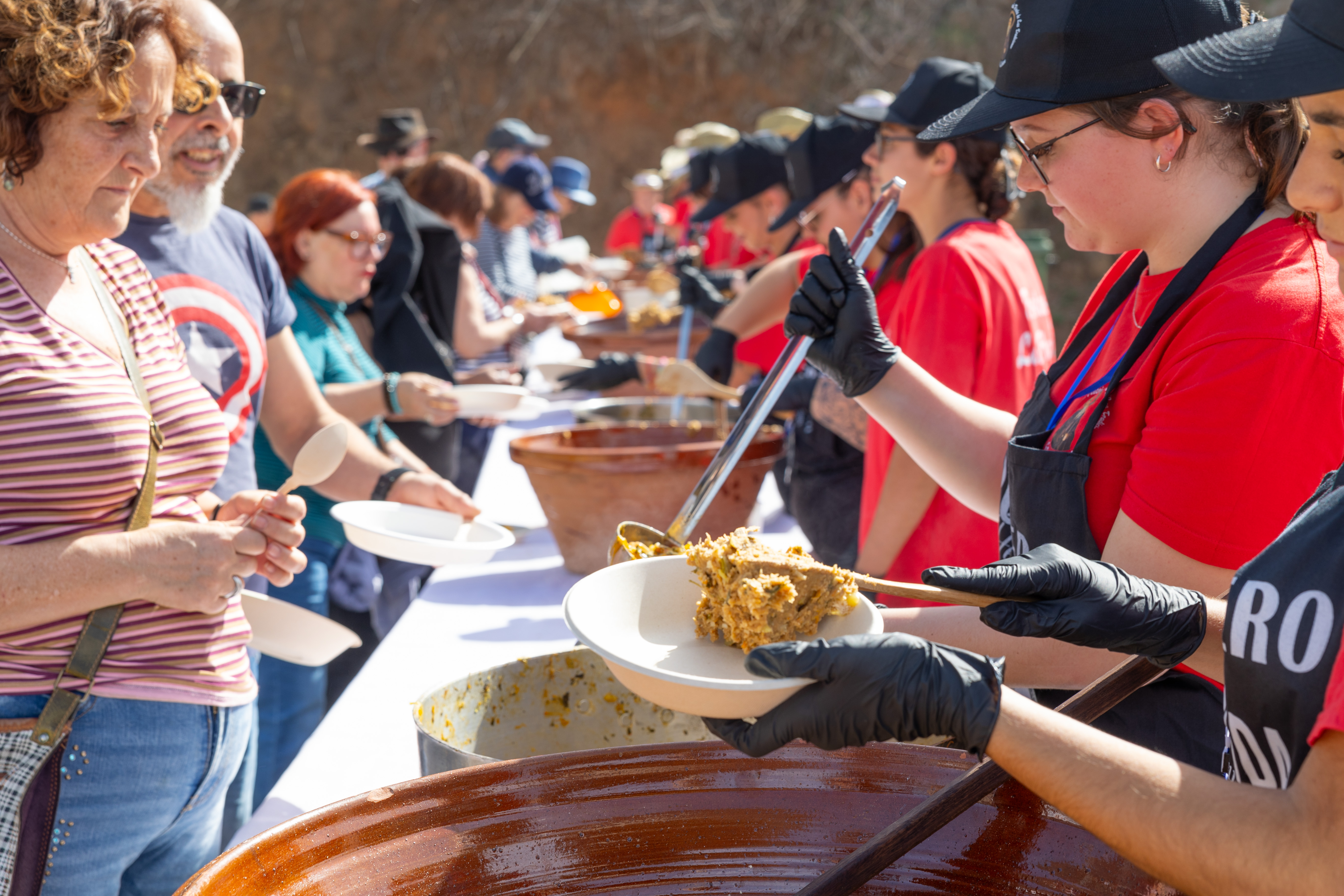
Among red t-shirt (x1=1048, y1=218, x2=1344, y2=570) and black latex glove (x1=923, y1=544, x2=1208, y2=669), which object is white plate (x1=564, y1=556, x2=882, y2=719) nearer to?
black latex glove (x1=923, y1=544, x2=1208, y2=669)

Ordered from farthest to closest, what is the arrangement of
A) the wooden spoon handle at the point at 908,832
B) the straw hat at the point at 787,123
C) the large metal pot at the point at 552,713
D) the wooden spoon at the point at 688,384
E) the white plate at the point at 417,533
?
the straw hat at the point at 787,123 → the wooden spoon at the point at 688,384 → the white plate at the point at 417,533 → the large metal pot at the point at 552,713 → the wooden spoon handle at the point at 908,832

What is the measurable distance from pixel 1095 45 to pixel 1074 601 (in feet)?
2.15

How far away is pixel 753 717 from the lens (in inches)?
35.7

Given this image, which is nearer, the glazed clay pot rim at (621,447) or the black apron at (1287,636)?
the black apron at (1287,636)

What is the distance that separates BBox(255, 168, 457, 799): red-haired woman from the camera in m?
2.26

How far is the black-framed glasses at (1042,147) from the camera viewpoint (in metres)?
1.22

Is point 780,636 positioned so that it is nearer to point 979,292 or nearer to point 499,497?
point 979,292

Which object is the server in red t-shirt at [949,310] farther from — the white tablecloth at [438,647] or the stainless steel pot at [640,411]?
the stainless steel pot at [640,411]

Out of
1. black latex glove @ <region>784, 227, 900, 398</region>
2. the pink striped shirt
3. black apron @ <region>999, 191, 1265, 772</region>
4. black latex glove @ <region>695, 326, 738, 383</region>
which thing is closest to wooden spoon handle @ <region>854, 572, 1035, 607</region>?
black apron @ <region>999, 191, 1265, 772</region>

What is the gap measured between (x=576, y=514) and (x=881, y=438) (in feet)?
2.35

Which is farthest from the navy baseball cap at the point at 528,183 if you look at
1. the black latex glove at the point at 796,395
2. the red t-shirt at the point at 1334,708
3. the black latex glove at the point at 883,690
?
the red t-shirt at the point at 1334,708

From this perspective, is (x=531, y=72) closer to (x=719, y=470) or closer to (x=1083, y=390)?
(x=719, y=470)

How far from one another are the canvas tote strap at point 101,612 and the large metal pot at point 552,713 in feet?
1.28

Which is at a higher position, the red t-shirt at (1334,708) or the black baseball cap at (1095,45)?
the black baseball cap at (1095,45)
